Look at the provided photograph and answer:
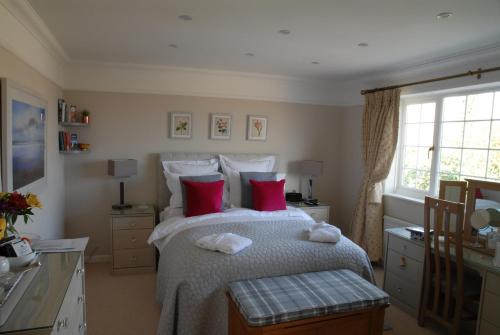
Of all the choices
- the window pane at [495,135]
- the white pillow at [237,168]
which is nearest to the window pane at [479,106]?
the window pane at [495,135]

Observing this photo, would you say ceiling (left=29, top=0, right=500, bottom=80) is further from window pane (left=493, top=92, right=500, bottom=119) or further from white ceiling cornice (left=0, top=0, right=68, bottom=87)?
window pane (left=493, top=92, right=500, bottom=119)

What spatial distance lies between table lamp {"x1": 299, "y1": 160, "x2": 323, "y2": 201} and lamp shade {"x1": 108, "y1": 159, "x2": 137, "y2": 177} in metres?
2.23

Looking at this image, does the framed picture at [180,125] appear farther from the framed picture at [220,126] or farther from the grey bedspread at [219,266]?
the grey bedspread at [219,266]

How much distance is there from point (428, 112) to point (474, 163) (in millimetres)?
789

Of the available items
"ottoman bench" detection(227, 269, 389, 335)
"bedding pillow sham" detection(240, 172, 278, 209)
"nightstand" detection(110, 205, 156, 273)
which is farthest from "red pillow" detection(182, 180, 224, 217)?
"ottoman bench" detection(227, 269, 389, 335)

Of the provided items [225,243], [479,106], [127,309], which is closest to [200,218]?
[225,243]

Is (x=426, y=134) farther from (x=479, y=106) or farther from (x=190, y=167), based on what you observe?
(x=190, y=167)

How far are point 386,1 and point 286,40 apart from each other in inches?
39.6

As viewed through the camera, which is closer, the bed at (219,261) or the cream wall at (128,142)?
the bed at (219,261)

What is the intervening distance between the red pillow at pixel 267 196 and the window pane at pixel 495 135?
2.11m

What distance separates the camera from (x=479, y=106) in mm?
3207

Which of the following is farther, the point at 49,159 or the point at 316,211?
the point at 316,211

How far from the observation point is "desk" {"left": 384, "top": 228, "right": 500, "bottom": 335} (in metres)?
2.20

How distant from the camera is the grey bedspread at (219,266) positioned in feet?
7.20
